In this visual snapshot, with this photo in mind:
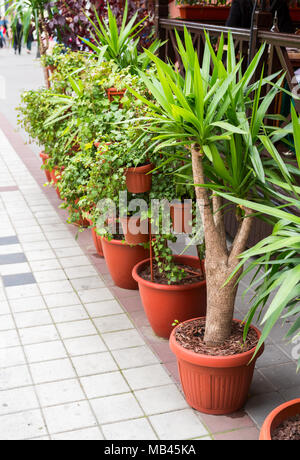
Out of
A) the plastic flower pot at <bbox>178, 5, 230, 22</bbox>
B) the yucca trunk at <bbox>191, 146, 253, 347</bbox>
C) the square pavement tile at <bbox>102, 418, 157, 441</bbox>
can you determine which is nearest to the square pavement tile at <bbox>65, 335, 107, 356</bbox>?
the square pavement tile at <bbox>102, 418, 157, 441</bbox>

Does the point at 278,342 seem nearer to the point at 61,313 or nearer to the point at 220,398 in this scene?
the point at 220,398

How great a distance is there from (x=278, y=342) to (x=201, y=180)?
5.07 feet

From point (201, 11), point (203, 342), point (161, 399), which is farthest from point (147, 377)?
point (201, 11)

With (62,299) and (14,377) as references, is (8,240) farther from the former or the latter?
(14,377)

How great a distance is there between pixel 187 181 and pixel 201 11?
444 cm

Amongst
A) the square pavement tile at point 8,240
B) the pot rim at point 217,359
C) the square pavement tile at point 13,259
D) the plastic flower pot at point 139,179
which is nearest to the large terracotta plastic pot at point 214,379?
the pot rim at point 217,359

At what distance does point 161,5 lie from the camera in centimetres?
658

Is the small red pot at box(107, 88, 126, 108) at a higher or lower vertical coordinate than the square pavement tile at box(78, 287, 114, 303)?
higher

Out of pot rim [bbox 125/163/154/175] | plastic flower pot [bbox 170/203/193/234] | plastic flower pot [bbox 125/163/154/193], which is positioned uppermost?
pot rim [bbox 125/163/154/175]

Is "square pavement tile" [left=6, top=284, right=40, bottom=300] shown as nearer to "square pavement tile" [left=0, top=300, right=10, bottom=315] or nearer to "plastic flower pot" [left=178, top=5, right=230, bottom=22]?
"square pavement tile" [left=0, top=300, right=10, bottom=315]

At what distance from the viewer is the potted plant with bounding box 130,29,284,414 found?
298 cm

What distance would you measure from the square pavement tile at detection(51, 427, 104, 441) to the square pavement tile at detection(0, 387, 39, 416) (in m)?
0.31

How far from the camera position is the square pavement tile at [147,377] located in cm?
368

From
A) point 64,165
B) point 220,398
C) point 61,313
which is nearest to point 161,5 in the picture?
point 64,165
